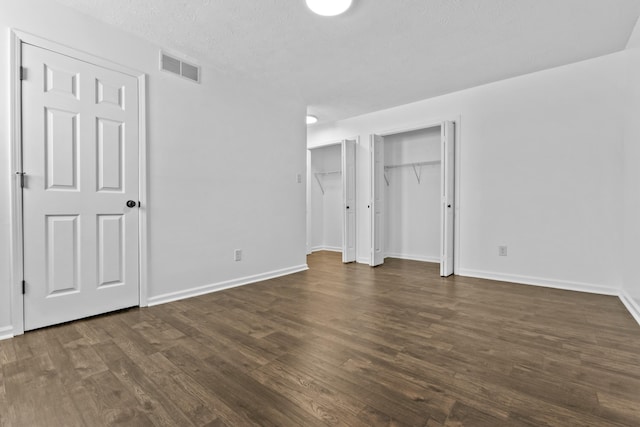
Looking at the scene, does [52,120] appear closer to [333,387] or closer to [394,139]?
[333,387]

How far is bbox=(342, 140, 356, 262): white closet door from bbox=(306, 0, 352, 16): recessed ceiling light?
2.84 meters

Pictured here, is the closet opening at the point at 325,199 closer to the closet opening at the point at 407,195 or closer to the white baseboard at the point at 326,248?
the white baseboard at the point at 326,248

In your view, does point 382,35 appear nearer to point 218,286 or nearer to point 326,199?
point 218,286

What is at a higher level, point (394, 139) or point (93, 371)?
point (394, 139)

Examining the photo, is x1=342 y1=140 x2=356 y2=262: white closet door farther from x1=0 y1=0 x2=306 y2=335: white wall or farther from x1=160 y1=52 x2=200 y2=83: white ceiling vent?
x1=160 y1=52 x2=200 y2=83: white ceiling vent

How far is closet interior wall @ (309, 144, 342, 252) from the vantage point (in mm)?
6692

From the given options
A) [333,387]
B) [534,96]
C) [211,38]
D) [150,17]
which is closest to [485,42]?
[534,96]

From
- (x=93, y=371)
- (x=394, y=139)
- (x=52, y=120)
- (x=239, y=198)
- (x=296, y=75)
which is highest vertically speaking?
(x=296, y=75)

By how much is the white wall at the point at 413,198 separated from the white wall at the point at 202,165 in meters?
2.04

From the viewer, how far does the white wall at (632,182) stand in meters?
2.62

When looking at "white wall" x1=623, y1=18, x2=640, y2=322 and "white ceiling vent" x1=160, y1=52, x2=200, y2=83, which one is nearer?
"white wall" x1=623, y1=18, x2=640, y2=322

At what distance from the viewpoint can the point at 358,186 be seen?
5359mm

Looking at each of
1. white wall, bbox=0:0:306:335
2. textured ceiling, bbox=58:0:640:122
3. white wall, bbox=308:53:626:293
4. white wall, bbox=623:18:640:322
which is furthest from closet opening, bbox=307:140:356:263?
white wall, bbox=623:18:640:322

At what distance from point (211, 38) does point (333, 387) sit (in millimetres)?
3103
